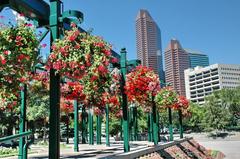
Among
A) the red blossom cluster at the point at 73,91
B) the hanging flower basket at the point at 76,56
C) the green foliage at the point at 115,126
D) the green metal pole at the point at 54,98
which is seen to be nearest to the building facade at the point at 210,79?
the green foliage at the point at 115,126

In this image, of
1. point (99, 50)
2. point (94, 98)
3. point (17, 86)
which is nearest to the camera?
point (17, 86)

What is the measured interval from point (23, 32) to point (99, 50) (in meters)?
2.24

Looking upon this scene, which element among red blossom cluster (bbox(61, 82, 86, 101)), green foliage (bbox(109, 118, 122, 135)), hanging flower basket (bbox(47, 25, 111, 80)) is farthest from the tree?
hanging flower basket (bbox(47, 25, 111, 80))

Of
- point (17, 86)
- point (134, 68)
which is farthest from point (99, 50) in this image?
point (134, 68)

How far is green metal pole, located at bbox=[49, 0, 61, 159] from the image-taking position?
27.4 feet

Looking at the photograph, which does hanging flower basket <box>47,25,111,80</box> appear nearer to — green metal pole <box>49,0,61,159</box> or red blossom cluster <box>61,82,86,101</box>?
green metal pole <box>49,0,61,159</box>

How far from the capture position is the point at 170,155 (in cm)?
2047

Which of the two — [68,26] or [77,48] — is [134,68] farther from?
[77,48]

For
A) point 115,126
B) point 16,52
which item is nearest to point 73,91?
point 16,52

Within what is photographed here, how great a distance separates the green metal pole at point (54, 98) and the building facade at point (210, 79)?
5851 inches

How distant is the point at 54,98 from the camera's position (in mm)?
8578

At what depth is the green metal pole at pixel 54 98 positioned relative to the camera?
8359 millimetres

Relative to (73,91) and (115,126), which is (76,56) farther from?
(115,126)

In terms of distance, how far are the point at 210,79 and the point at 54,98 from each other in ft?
510
